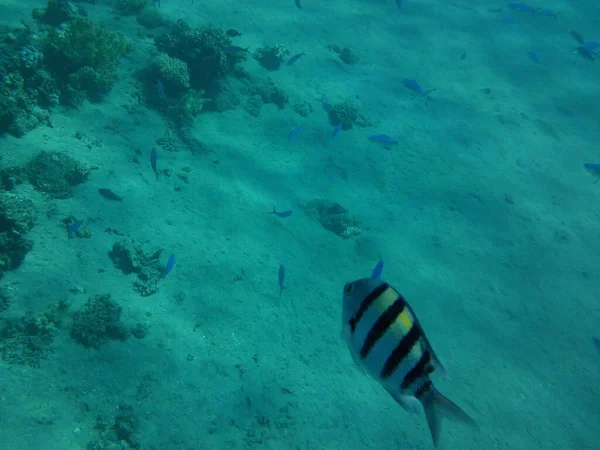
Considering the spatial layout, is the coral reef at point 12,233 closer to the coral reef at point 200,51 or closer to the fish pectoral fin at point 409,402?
the coral reef at point 200,51

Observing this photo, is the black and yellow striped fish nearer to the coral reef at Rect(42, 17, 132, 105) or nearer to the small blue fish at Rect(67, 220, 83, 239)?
the small blue fish at Rect(67, 220, 83, 239)

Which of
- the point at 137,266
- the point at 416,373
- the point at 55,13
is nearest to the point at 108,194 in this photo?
the point at 137,266

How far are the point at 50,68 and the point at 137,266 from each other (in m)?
5.93

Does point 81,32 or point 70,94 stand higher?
point 81,32

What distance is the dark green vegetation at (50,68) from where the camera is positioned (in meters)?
7.37

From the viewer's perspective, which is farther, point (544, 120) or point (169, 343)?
point (544, 120)

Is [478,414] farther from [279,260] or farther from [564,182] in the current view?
[564,182]

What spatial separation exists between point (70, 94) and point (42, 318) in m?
5.93

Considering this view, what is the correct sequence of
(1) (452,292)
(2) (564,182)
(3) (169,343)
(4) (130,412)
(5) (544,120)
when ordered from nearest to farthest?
(4) (130,412) → (3) (169,343) → (1) (452,292) → (2) (564,182) → (5) (544,120)

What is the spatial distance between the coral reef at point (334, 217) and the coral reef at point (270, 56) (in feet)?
21.8

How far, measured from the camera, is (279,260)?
8.55m

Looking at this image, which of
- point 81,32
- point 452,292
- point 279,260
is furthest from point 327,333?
point 81,32

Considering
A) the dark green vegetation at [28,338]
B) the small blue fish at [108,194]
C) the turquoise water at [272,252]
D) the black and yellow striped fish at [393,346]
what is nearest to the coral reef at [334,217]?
the turquoise water at [272,252]

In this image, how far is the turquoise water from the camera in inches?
228
